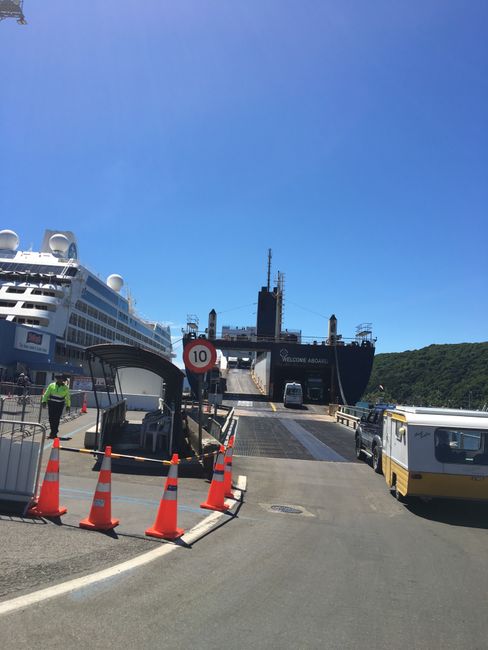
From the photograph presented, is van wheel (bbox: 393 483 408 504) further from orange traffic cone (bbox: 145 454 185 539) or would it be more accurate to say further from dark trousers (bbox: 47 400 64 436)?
dark trousers (bbox: 47 400 64 436)

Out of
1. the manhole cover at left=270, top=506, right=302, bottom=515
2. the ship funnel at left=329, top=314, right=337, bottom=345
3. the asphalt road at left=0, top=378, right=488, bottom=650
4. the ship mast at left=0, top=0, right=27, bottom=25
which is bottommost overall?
the manhole cover at left=270, top=506, right=302, bottom=515

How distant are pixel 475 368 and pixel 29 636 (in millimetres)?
115664

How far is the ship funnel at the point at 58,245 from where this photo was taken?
6788 cm

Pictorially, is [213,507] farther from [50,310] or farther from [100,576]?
[50,310]

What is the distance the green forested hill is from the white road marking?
91.6m

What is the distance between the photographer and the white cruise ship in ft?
158

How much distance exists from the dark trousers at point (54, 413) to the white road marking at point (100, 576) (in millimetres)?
7530

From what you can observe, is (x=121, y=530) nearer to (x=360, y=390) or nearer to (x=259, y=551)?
(x=259, y=551)

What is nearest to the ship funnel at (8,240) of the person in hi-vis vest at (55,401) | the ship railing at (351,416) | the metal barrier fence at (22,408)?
the ship railing at (351,416)

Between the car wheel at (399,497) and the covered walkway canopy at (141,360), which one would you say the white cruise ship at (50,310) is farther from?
the car wheel at (399,497)

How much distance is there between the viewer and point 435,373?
116188 mm

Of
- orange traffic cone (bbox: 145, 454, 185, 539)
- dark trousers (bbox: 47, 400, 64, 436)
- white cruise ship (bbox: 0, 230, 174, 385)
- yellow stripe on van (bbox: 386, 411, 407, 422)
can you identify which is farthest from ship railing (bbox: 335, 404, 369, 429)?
white cruise ship (bbox: 0, 230, 174, 385)

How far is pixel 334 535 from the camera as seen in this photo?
6.58m

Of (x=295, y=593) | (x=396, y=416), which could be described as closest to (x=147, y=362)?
(x=396, y=416)
